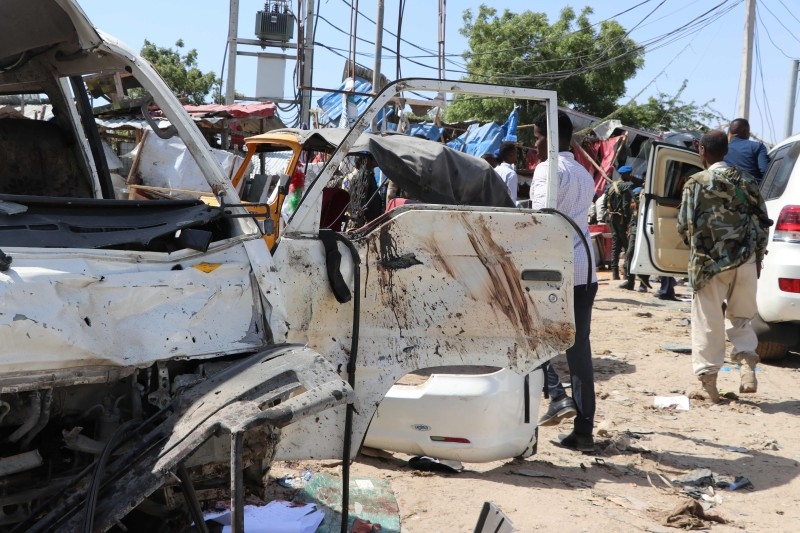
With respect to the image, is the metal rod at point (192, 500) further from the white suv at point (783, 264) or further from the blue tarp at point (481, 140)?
the blue tarp at point (481, 140)

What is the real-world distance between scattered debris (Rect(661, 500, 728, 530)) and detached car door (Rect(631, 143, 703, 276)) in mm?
4160

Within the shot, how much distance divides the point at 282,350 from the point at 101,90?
1889 mm

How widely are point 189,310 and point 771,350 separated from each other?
20.6 ft

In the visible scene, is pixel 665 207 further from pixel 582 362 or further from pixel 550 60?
pixel 550 60

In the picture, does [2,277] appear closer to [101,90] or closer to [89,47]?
[89,47]

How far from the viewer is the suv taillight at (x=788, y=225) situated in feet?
21.9

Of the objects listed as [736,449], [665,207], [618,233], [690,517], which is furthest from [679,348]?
[618,233]

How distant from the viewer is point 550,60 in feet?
84.9

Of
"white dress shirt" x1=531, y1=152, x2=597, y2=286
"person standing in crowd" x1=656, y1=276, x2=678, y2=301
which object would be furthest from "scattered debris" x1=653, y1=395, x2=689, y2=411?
"person standing in crowd" x1=656, y1=276, x2=678, y2=301

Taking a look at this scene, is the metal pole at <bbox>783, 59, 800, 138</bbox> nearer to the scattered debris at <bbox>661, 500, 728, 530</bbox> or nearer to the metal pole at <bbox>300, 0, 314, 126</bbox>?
the metal pole at <bbox>300, 0, 314, 126</bbox>

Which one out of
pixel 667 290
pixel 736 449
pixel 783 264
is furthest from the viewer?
pixel 667 290

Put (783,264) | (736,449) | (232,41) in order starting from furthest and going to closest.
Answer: (232,41) < (783,264) < (736,449)

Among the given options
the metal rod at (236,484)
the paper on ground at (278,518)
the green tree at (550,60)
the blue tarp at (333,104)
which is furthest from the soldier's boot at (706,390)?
the green tree at (550,60)

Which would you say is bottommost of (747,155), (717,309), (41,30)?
(717,309)
